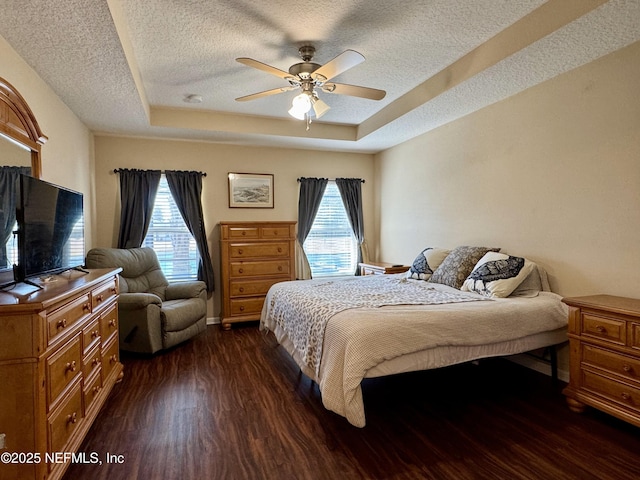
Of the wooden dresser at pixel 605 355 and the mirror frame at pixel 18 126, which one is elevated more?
the mirror frame at pixel 18 126

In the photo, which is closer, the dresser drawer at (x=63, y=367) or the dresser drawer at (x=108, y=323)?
the dresser drawer at (x=63, y=367)

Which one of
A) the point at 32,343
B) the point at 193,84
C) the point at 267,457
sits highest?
the point at 193,84

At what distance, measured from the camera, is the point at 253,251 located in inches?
186

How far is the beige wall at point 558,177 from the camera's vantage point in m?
2.56

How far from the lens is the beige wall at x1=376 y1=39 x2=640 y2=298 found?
8.40ft

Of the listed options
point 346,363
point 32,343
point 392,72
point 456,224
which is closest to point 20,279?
point 32,343

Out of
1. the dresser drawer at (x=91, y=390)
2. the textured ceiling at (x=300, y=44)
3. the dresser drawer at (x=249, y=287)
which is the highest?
the textured ceiling at (x=300, y=44)

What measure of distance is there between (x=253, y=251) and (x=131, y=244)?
1.53m

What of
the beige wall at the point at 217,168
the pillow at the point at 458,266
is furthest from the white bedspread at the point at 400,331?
the beige wall at the point at 217,168

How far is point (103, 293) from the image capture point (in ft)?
8.36

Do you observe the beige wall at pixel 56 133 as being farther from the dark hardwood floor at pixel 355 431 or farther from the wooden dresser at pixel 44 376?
the dark hardwood floor at pixel 355 431

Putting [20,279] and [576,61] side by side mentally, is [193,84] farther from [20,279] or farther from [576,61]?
[576,61]

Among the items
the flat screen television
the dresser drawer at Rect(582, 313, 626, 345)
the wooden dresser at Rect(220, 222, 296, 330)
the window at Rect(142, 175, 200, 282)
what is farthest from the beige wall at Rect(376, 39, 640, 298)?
the flat screen television

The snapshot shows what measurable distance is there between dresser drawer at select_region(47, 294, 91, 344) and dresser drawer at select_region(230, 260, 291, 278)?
2.44 metres
